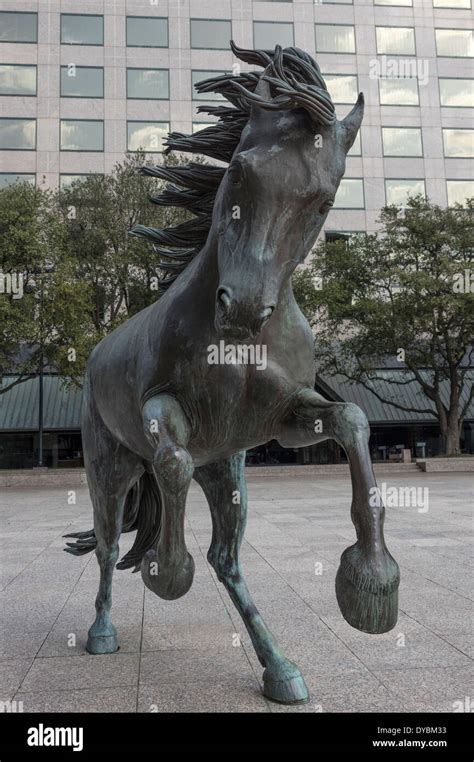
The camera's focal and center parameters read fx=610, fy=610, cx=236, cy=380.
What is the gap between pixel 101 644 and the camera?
385 centimetres

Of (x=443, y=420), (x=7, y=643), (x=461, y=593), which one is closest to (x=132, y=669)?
(x=7, y=643)

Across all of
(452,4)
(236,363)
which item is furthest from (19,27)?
(236,363)

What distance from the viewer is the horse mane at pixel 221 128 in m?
2.29

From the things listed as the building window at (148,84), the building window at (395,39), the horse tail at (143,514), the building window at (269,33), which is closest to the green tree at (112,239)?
the building window at (148,84)

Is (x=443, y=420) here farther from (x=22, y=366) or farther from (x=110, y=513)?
(x=110, y=513)

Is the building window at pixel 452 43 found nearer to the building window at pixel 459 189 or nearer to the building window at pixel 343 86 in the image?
the building window at pixel 343 86

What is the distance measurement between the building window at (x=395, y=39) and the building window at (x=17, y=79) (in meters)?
18.7

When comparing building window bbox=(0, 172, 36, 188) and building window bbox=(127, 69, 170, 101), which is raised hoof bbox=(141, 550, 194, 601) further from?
building window bbox=(127, 69, 170, 101)

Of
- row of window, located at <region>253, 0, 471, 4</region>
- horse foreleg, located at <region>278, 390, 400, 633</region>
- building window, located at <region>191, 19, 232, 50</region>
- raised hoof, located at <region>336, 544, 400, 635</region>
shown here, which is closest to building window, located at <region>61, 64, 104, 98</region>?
A: building window, located at <region>191, 19, 232, 50</region>

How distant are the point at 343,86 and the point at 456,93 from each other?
21.1 feet

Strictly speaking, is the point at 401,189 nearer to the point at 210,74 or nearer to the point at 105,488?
the point at 210,74

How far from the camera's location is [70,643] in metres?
4.00
